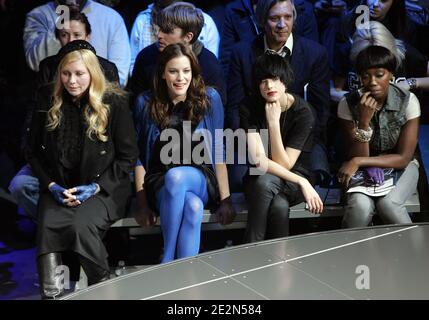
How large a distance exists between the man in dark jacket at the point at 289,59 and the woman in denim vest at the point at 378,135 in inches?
7.8

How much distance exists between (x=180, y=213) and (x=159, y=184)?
0.50 ft

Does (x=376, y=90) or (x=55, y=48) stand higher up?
(x=55, y=48)

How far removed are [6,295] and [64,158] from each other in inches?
23.4

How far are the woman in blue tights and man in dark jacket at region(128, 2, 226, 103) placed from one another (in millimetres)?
149

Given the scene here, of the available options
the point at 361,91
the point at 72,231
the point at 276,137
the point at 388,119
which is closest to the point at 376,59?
the point at 361,91

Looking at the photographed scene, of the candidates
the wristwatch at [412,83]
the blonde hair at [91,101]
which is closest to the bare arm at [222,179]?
the blonde hair at [91,101]

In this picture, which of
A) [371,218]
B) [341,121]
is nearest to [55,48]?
[341,121]

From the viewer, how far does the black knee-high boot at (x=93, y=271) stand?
283 cm

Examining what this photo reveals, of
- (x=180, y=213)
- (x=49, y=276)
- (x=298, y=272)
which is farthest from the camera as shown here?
(x=180, y=213)

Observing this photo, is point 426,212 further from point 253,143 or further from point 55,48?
point 55,48

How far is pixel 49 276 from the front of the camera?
282 cm

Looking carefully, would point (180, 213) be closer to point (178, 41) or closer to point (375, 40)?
point (178, 41)

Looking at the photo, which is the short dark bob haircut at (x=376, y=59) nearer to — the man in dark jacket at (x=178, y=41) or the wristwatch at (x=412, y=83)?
the wristwatch at (x=412, y=83)

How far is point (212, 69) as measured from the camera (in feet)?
10.8
